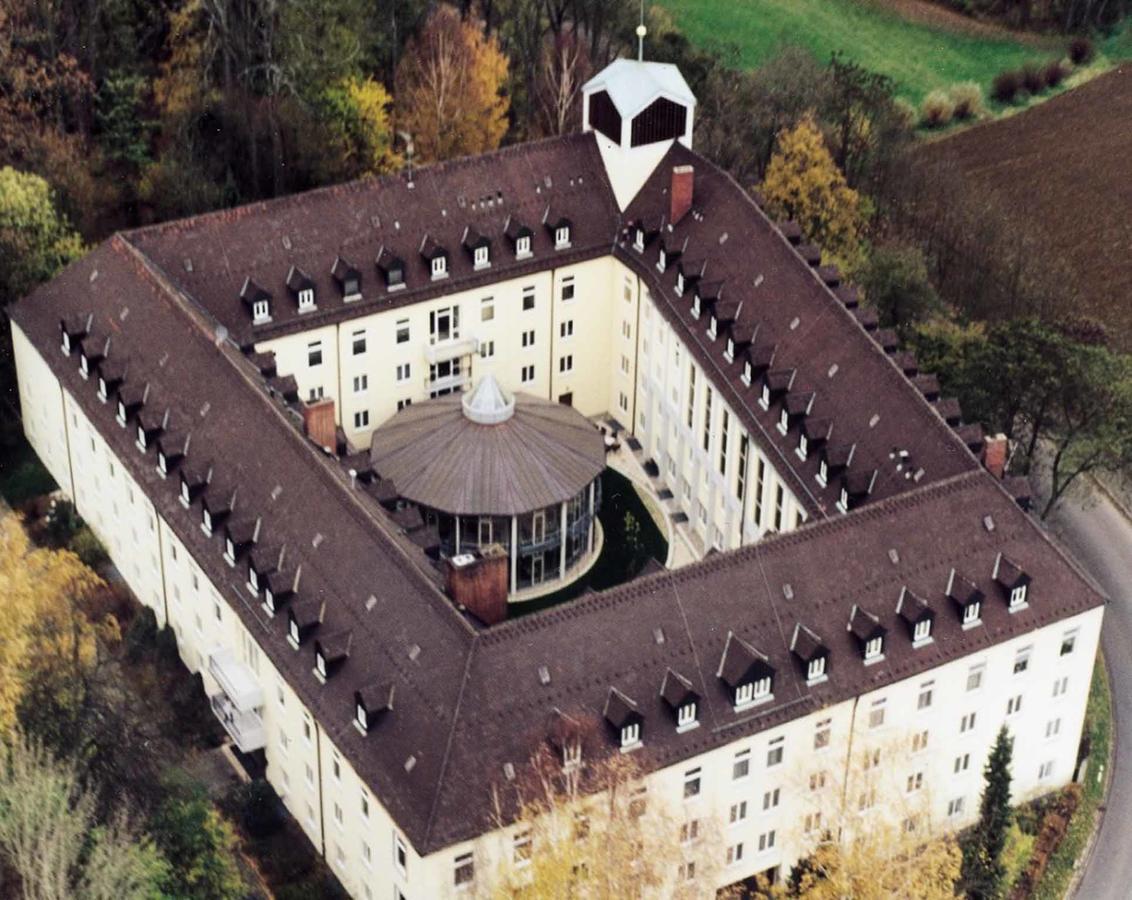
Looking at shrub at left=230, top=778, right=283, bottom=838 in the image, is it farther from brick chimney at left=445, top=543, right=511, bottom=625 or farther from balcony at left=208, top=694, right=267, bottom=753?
brick chimney at left=445, top=543, right=511, bottom=625

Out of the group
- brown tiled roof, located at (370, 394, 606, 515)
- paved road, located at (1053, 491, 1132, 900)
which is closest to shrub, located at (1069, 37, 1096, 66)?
paved road, located at (1053, 491, 1132, 900)

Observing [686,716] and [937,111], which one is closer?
[686,716]

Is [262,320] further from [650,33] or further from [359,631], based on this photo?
[650,33]

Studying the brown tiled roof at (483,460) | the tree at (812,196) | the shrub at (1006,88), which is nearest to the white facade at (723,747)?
the brown tiled roof at (483,460)

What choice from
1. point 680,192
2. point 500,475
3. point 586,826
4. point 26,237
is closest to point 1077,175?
point 680,192

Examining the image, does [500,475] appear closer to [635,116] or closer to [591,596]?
[635,116]

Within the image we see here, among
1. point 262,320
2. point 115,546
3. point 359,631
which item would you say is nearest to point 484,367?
point 262,320
